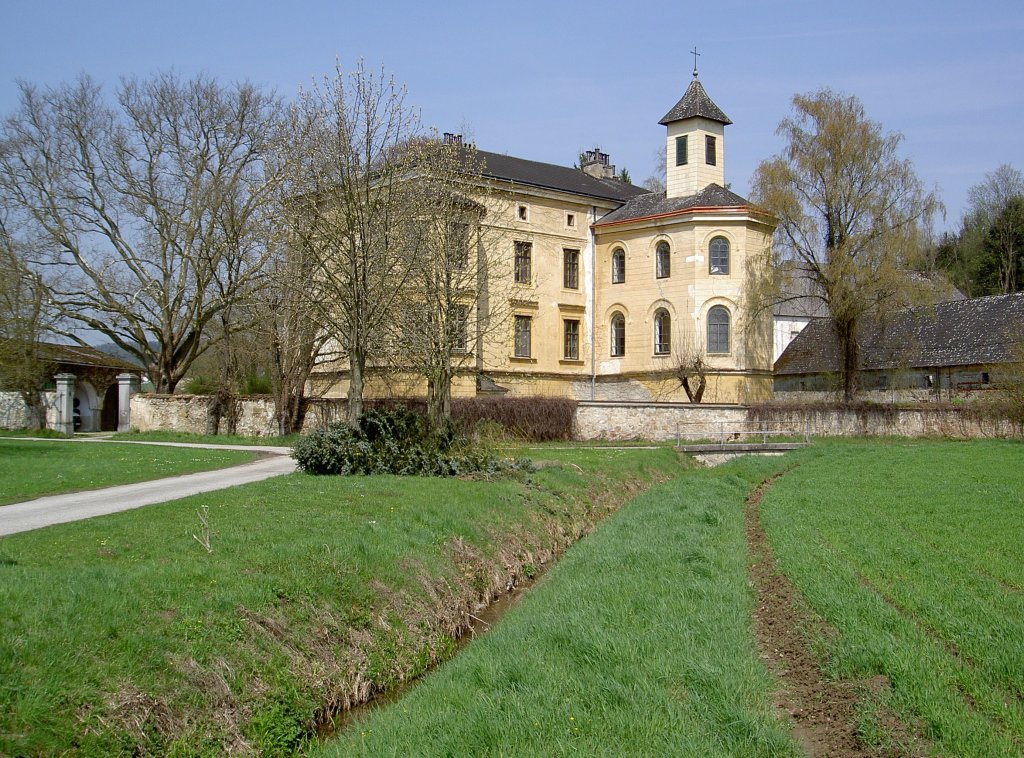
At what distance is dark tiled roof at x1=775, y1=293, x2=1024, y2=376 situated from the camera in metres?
44.8

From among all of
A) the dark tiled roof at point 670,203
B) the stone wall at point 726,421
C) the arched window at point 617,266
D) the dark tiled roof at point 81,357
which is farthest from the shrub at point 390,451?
the arched window at point 617,266

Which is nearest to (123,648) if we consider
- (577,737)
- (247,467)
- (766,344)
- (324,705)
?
(324,705)

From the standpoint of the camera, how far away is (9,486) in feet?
54.1

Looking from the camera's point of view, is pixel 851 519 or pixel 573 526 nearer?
pixel 851 519

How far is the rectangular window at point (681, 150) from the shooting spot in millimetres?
48219

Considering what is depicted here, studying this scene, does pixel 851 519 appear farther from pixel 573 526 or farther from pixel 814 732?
pixel 814 732

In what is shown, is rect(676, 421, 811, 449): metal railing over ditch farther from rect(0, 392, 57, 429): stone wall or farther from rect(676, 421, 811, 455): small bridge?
rect(0, 392, 57, 429): stone wall

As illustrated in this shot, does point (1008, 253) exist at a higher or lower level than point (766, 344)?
higher

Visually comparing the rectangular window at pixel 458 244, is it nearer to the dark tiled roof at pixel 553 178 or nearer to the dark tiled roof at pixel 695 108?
the dark tiled roof at pixel 553 178

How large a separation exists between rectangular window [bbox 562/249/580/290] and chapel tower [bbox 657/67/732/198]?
5.94 m

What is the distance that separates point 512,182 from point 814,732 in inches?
1546

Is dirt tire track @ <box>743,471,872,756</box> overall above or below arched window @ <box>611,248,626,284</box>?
below

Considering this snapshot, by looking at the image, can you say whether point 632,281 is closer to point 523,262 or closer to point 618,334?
point 618,334

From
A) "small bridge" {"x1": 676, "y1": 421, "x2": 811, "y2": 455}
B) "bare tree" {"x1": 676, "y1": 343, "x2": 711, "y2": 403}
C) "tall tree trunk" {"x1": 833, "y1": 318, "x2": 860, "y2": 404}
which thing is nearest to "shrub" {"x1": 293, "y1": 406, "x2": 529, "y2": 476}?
"small bridge" {"x1": 676, "y1": 421, "x2": 811, "y2": 455}
